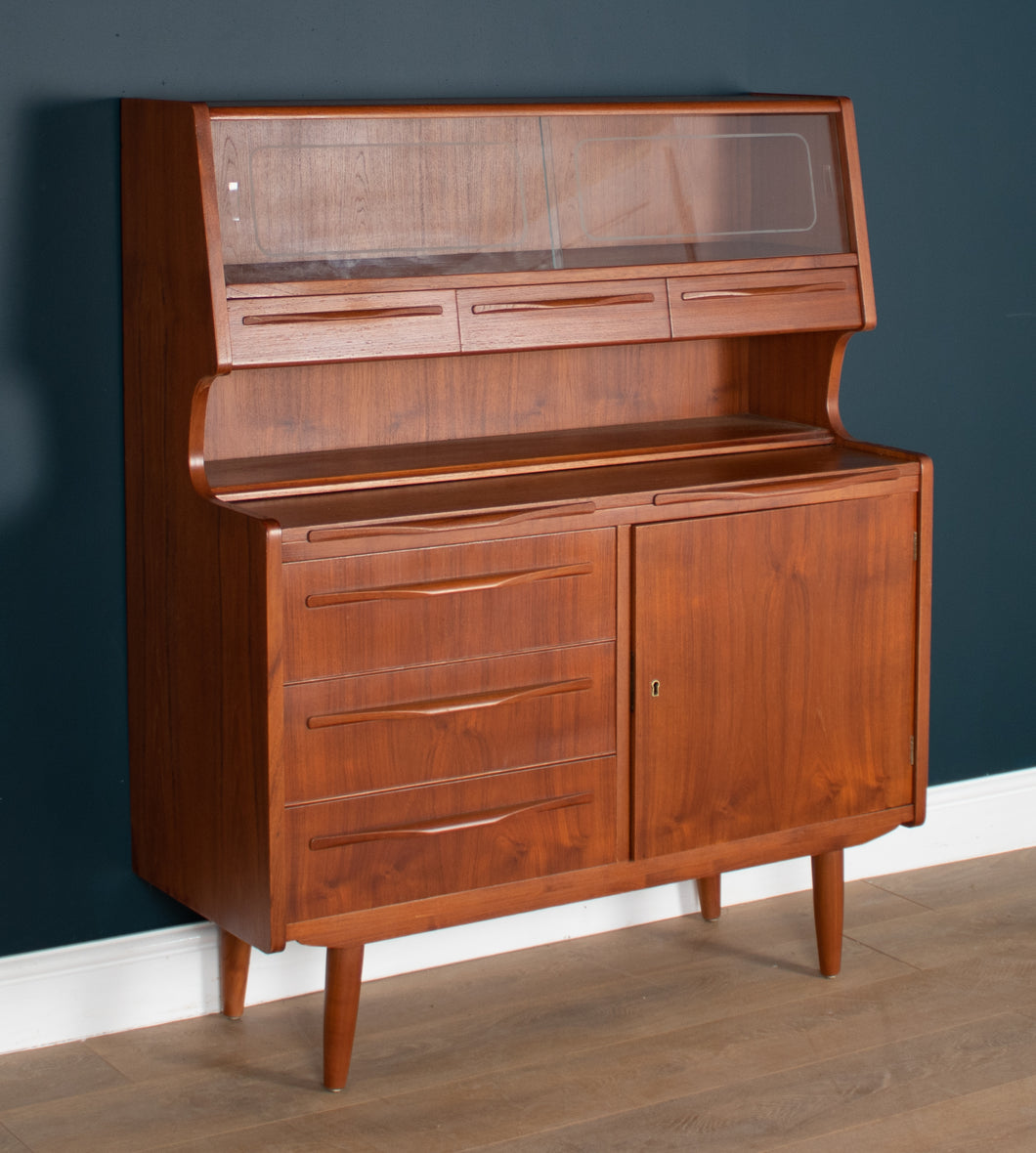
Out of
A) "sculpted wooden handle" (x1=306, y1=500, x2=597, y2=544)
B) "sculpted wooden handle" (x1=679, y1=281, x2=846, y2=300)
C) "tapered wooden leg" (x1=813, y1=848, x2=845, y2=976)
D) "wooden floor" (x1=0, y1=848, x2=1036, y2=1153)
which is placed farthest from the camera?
"tapered wooden leg" (x1=813, y1=848, x2=845, y2=976)

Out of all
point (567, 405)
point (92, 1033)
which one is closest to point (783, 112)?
point (567, 405)

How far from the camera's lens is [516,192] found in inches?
101

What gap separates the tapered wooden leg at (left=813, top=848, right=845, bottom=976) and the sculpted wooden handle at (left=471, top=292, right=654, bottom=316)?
101 centimetres

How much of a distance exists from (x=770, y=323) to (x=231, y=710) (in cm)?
108

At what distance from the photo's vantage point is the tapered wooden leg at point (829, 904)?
9.59ft

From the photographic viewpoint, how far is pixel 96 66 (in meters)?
2.51

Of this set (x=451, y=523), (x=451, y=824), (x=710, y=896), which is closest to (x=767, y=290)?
(x=451, y=523)

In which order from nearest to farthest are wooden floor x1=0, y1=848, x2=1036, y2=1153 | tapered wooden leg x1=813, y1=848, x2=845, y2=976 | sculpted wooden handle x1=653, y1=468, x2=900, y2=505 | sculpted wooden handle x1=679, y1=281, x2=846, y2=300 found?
1. wooden floor x1=0, y1=848, x2=1036, y2=1153
2. sculpted wooden handle x1=653, y1=468, x2=900, y2=505
3. sculpted wooden handle x1=679, y1=281, x2=846, y2=300
4. tapered wooden leg x1=813, y1=848, x2=845, y2=976

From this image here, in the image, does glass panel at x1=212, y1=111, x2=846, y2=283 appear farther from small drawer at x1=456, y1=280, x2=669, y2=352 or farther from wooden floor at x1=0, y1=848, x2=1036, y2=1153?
wooden floor at x1=0, y1=848, x2=1036, y2=1153

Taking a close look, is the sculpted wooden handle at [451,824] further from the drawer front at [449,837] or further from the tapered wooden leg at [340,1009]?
the tapered wooden leg at [340,1009]

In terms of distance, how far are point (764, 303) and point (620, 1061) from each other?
124cm

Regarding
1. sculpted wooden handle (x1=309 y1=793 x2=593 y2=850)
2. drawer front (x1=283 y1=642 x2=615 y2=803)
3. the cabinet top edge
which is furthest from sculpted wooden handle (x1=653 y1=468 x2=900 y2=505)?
the cabinet top edge

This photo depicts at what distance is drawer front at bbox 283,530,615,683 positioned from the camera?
2334 millimetres

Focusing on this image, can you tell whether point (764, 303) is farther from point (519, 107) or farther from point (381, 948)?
point (381, 948)
